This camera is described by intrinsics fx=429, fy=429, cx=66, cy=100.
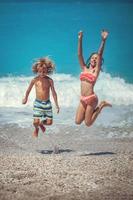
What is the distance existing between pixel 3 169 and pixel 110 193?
2.70 feet

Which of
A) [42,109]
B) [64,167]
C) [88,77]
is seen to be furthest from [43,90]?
[64,167]

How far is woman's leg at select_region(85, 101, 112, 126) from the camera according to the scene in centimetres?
329

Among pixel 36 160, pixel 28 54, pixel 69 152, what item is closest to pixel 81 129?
pixel 69 152

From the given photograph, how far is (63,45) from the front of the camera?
3457mm

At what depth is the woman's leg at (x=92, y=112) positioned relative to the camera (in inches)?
130

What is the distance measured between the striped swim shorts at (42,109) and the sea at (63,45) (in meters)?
0.14

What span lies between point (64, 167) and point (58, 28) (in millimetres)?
1141

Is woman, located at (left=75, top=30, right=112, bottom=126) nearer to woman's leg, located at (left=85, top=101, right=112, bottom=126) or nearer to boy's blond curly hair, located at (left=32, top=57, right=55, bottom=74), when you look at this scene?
woman's leg, located at (left=85, top=101, right=112, bottom=126)

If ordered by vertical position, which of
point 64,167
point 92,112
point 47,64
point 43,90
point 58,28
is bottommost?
point 64,167

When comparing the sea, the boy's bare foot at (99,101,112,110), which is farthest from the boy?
the boy's bare foot at (99,101,112,110)

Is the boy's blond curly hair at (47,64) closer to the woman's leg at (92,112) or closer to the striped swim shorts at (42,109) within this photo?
the striped swim shorts at (42,109)

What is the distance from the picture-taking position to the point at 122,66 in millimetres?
3574

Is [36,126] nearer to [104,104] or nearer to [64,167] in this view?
[64,167]

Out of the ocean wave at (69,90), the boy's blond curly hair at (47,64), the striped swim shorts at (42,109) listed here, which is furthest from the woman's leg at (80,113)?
the boy's blond curly hair at (47,64)
